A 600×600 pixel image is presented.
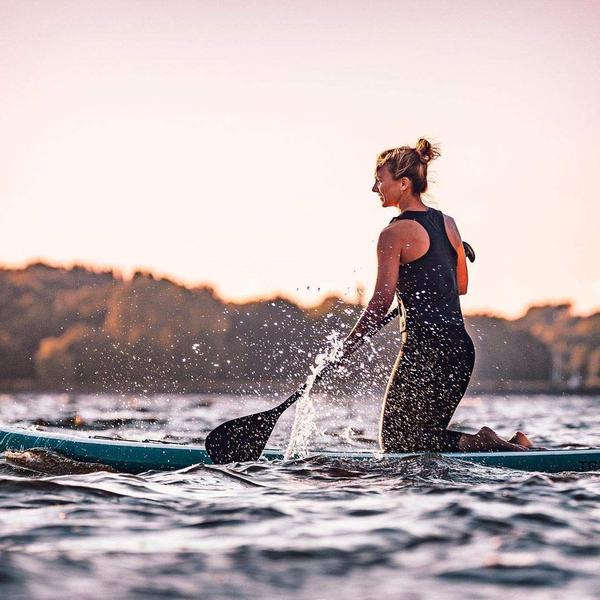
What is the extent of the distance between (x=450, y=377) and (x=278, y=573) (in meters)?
2.49

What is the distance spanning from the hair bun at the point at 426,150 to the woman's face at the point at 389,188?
0.73 feet

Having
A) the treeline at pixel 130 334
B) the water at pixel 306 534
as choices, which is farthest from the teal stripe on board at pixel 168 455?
the treeline at pixel 130 334

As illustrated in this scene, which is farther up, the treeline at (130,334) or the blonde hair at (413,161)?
the treeline at (130,334)

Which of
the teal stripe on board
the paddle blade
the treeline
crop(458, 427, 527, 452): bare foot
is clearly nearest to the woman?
crop(458, 427, 527, 452): bare foot

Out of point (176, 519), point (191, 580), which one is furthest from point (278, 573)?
point (176, 519)

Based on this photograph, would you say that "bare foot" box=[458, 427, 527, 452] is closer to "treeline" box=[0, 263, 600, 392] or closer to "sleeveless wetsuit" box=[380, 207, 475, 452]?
"sleeveless wetsuit" box=[380, 207, 475, 452]

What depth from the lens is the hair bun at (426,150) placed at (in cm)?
517

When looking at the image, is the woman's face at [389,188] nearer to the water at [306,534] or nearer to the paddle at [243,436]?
the paddle at [243,436]

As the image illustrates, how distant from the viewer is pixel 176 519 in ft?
11.9

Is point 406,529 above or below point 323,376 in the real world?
below

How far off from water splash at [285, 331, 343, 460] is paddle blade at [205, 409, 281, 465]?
0.74ft

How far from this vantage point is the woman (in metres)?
4.95

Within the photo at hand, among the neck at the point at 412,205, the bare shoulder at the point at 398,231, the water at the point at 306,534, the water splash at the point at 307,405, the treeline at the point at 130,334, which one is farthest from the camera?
the treeline at the point at 130,334

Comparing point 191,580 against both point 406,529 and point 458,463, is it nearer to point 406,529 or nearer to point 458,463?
point 406,529
